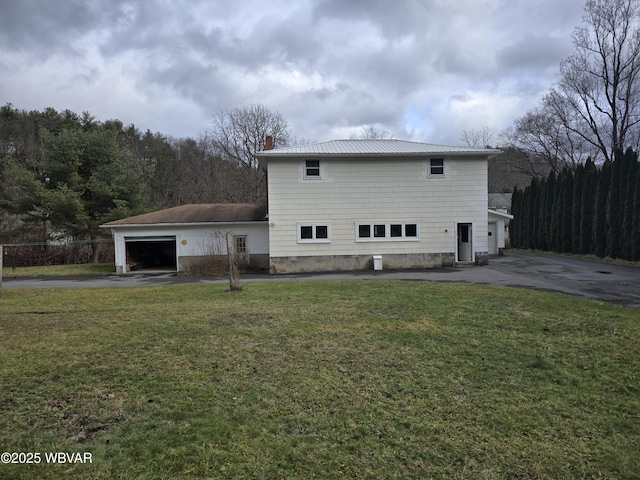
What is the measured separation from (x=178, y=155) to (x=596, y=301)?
4542cm

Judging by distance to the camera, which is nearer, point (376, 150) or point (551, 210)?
point (376, 150)

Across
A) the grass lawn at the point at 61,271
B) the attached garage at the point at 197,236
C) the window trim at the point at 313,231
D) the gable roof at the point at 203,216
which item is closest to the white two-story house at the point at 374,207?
the window trim at the point at 313,231

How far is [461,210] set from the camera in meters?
19.4

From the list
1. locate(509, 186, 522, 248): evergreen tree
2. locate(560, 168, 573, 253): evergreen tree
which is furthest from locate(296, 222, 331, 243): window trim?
locate(509, 186, 522, 248): evergreen tree

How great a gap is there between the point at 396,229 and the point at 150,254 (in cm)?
1531

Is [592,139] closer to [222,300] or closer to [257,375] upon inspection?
[222,300]

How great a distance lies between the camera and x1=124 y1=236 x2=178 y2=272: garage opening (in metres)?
21.6

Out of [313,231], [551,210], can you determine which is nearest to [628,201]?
[551,210]

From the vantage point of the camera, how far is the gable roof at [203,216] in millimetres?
20766

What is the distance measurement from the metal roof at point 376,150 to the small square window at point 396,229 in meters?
3.43

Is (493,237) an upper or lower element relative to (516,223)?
lower

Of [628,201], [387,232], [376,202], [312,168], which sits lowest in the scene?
[387,232]

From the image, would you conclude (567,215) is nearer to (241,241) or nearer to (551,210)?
(551,210)

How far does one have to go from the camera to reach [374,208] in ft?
63.4
